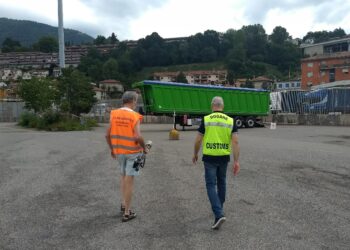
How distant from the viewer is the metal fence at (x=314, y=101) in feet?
103

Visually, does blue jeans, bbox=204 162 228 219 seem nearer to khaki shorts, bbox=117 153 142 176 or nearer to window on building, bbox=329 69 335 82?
khaki shorts, bbox=117 153 142 176

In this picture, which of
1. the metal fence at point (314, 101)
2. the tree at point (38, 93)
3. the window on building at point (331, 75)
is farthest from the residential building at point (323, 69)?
the tree at point (38, 93)

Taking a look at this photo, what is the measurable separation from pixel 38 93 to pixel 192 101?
16.0 metres

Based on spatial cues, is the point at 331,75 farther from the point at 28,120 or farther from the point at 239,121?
the point at 28,120

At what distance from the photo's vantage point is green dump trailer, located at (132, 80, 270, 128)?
26175mm

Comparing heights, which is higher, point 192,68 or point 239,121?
point 192,68

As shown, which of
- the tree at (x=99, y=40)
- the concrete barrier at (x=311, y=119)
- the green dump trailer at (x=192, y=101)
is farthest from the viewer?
the tree at (x=99, y=40)

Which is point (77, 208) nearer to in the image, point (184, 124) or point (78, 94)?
point (184, 124)

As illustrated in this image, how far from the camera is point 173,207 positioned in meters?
6.42

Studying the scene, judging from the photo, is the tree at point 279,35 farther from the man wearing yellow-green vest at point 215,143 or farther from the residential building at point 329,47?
the man wearing yellow-green vest at point 215,143

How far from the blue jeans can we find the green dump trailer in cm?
2025

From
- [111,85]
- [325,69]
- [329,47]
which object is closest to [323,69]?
[325,69]

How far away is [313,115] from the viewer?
31.7m

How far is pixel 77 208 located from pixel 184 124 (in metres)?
20.4
